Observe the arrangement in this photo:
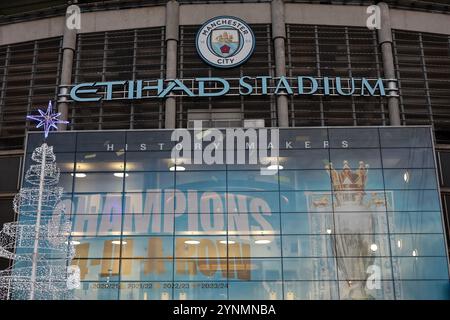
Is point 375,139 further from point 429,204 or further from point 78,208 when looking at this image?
point 78,208

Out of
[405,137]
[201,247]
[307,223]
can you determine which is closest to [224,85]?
[307,223]

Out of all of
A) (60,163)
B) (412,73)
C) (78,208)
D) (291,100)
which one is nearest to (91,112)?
(60,163)

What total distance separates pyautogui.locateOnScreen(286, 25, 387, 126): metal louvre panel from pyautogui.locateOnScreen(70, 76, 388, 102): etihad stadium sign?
1.91ft

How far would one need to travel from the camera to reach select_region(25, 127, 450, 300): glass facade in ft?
92.1

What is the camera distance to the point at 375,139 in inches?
1212

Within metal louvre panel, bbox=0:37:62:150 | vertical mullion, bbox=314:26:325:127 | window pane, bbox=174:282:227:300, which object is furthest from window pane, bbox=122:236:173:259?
vertical mullion, bbox=314:26:325:127

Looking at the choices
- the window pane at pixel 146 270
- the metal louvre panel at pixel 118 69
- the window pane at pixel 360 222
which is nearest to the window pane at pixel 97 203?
the window pane at pixel 146 270

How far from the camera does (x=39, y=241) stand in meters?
29.1

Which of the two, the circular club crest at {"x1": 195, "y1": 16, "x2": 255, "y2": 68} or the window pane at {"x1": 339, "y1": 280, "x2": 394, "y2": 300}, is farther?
the circular club crest at {"x1": 195, "y1": 16, "x2": 255, "y2": 68}

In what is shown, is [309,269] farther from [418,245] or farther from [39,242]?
[39,242]

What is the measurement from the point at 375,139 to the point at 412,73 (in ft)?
24.3

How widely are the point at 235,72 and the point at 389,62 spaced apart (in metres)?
10.2

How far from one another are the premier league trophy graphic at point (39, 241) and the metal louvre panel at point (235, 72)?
8.85 m

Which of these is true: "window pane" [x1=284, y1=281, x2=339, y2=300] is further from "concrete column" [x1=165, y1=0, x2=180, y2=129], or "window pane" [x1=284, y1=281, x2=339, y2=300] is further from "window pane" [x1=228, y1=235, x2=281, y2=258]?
"concrete column" [x1=165, y1=0, x2=180, y2=129]
